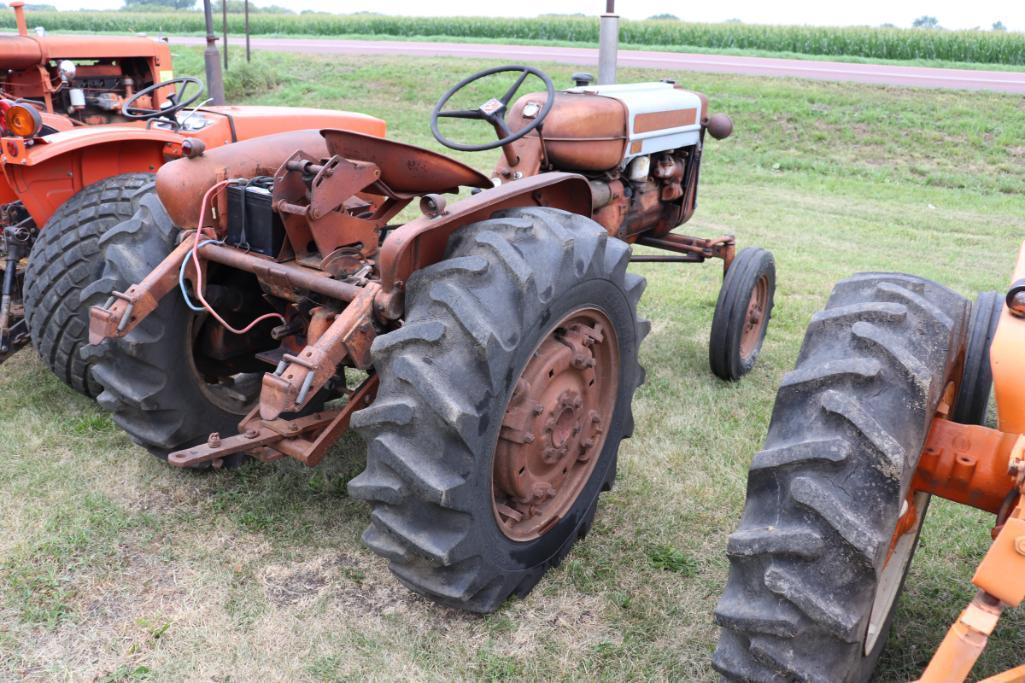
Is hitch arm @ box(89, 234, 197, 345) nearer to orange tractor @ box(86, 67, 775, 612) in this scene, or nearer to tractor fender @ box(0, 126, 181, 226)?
orange tractor @ box(86, 67, 775, 612)

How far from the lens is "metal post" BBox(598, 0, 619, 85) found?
231 inches

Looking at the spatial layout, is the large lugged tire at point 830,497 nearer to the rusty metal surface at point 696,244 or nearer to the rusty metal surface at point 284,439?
the rusty metal surface at point 284,439

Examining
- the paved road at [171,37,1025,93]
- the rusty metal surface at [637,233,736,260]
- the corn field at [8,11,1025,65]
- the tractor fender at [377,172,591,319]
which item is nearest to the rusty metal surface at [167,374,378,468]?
→ the tractor fender at [377,172,591,319]

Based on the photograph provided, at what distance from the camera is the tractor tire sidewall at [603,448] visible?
2.48m

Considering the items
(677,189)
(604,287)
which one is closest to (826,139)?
(677,189)

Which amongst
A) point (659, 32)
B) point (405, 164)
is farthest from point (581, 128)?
point (659, 32)

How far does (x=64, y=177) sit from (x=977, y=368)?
13.6 feet

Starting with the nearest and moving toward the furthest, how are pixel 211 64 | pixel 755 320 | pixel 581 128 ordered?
pixel 581 128
pixel 755 320
pixel 211 64

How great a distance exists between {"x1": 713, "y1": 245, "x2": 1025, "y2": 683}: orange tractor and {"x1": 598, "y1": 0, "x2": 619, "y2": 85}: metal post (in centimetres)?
432

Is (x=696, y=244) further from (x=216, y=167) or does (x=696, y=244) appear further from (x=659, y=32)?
(x=659, y=32)

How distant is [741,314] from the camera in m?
4.38

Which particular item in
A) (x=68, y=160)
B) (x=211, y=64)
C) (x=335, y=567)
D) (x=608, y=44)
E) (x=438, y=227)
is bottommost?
(x=335, y=567)

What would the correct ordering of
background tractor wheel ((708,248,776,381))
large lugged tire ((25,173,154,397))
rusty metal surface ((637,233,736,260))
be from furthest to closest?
rusty metal surface ((637,233,736,260))
background tractor wheel ((708,248,776,381))
large lugged tire ((25,173,154,397))

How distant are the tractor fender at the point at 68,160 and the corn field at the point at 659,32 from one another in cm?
2401
